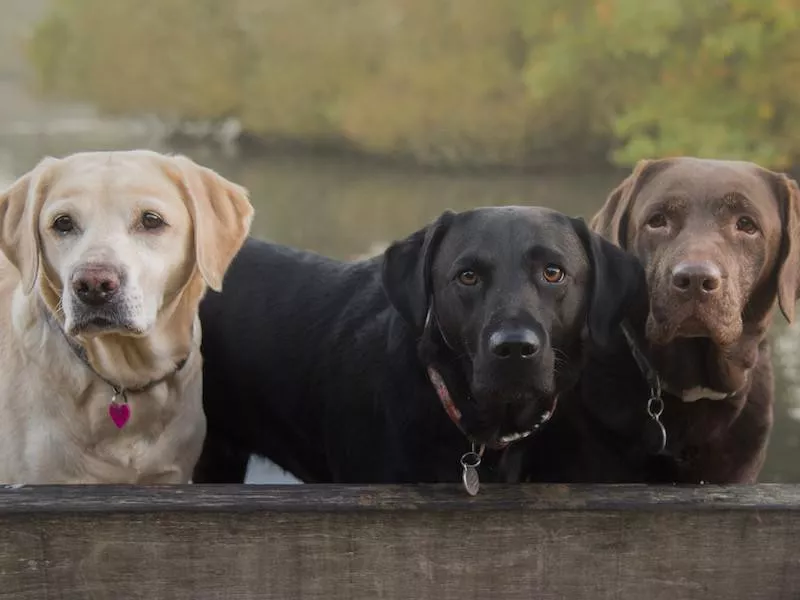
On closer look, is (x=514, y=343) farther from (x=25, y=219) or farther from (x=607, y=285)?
(x=25, y=219)

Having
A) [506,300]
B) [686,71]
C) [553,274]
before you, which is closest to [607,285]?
[553,274]

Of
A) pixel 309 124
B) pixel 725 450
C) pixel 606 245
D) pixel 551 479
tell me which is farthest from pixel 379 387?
pixel 309 124

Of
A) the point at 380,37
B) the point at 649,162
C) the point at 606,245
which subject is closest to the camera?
the point at 606,245

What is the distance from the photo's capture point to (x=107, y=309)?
1758 mm

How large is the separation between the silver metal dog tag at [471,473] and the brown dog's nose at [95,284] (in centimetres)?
74

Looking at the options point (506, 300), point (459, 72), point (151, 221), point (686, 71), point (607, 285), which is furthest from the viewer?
point (459, 72)

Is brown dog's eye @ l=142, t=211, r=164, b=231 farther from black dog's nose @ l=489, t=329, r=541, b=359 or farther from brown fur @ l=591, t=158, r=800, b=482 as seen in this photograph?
brown fur @ l=591, t=158, r=800, b=482

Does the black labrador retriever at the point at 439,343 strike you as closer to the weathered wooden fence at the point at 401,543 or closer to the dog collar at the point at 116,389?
the weathered wooden fence at the point at 401,543

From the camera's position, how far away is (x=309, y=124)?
1535 cm

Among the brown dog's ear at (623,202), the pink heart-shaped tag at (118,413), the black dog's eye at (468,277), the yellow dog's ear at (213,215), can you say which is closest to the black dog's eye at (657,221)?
the brown dog's ear at (623,202)

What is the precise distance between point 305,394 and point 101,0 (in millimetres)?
17235

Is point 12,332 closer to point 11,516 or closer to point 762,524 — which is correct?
point 11,516

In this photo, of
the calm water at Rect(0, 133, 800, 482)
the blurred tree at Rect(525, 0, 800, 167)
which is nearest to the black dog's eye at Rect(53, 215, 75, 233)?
the calm water at Rect(0, 133, 800, 482)

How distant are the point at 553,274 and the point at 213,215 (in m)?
0.77
